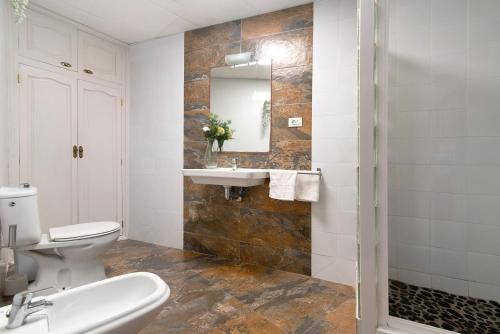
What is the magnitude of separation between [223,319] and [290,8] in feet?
8.32

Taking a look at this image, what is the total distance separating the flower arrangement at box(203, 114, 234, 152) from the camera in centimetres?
275

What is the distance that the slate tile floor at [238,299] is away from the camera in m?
1.70

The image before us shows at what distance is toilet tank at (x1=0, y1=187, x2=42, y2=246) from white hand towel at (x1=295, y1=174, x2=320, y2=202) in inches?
76.1

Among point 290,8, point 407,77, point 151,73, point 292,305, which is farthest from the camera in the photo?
point 151,73

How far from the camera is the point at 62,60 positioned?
283 centimetres

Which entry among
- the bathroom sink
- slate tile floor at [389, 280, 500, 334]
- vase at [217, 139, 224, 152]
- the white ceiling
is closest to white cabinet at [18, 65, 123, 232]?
the white ceiling

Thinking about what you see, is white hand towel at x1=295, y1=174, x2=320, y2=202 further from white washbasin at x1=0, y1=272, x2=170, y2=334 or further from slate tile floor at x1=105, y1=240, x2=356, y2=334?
white washbasin at x1=0, y1=272, x2=170, y2=334

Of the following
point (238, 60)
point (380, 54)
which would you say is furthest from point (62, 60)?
point (380, 54)

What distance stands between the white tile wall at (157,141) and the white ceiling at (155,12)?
0.28m

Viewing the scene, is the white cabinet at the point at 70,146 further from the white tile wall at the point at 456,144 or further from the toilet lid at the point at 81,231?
the white tile wall at the point at 456,144

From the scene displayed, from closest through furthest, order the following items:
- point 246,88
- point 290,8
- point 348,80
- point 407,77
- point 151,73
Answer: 1. point 407,77
2. point 348,80
3. point 290,8
4. point 246,88
5. point 151,73

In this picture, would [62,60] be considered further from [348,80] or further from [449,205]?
[449,205]

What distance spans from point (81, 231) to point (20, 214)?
396mm

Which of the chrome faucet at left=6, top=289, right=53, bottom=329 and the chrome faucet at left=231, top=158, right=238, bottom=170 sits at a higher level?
the chrome faucet at left=231, top=158, right=238, bottom=170
